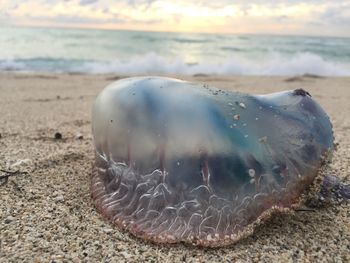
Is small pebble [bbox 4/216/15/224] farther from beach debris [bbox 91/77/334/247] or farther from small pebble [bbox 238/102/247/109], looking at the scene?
small pebble [bbox 238/102/247/109]

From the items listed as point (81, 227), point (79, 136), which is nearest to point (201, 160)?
point (81, 227)

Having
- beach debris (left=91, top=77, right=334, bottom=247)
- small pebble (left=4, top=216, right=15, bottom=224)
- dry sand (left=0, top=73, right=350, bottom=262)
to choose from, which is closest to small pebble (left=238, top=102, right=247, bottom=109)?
beach debris (left=91, top=77, right=334, bottom=247)

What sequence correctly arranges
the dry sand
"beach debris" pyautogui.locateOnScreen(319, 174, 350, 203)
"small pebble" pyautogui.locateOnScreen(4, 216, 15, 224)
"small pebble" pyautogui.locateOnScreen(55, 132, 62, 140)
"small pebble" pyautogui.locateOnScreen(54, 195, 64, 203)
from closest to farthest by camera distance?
the dry sand, "small pebble" pyautogui.locateOnScreen(4, 216, 15, 224), "small pebble" pyautogui.locateOnScreen(54, 195, 64, 203), "beach debris" pyautogui.locateOnScreen(319, 174, 350, 203), "small pebble" pyautogui.locateOnScreen(55, 132, 62, 140)

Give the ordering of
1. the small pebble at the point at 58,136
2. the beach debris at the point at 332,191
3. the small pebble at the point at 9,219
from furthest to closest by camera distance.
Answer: the small pebble at the point at 58,136 → the beach debris at the point at 332,191 → the small pebble at the point at 9,219

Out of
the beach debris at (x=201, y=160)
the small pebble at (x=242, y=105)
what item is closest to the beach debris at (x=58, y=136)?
the beach debris at (x=201, y=160)

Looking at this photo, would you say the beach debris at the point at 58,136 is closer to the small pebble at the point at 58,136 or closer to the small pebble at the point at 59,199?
the small pebble at the point at 58,136

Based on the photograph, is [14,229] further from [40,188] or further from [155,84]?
[155,84]

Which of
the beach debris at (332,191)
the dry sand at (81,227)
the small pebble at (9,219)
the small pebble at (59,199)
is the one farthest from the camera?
the beach debris at (332,191)

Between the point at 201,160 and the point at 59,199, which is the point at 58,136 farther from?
the point at 201,160

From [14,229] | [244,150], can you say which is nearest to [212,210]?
[244,150]
